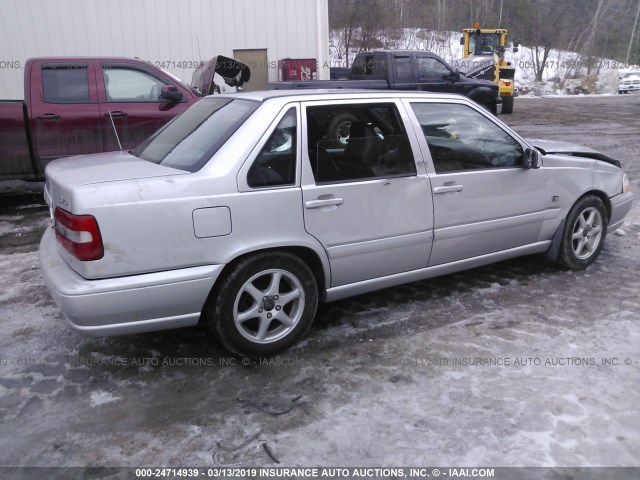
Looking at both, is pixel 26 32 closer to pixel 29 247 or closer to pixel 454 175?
pixel 29 247

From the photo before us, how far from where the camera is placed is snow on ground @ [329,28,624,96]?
111ft

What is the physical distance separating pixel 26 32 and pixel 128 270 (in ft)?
35.6

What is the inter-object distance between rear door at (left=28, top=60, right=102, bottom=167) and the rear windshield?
2.98 m

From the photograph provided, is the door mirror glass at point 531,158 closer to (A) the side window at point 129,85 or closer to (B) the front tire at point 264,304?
(B) the front tire at point 264,304

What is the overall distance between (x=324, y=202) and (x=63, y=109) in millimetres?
4473

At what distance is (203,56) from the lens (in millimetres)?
12219

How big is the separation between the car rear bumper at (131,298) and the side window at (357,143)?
3.12 feet

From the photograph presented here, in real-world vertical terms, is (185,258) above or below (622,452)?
above

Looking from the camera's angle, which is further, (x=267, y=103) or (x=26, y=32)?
(x=26, y=32)

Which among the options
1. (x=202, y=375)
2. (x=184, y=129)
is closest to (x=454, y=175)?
(x=184, y=129)

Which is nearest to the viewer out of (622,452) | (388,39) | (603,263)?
(622,452)

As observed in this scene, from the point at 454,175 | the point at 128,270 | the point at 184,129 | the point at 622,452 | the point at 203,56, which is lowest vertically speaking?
the point at 622,452

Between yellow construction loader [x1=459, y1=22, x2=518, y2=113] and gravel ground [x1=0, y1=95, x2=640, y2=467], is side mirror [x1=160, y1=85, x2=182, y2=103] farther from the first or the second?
yellow construction loader [x1=459, y1=22, x2=518, y2=113]

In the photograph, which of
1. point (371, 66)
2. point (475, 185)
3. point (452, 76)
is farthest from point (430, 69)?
point (475, 185)
